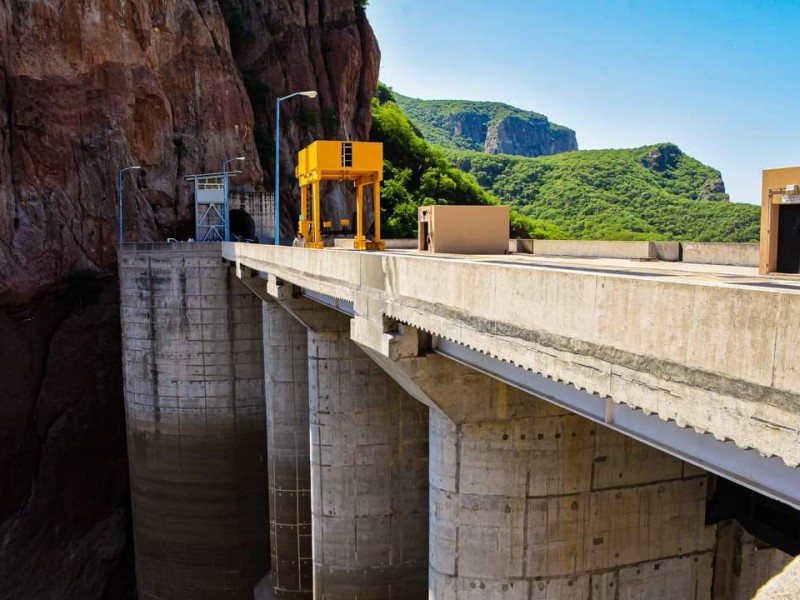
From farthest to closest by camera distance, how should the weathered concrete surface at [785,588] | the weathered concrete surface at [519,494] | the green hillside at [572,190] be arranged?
1. the green hillside at [572,190]
2. the weathered concrete surface at [519,494]
3. the weathered concrete surface at [785,588]

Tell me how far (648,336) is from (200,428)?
24.5 m

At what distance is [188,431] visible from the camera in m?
28.0

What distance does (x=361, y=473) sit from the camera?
730 inches

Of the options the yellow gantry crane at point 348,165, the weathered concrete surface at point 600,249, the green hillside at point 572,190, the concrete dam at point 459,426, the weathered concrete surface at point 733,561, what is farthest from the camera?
the green hillside at point 572,190

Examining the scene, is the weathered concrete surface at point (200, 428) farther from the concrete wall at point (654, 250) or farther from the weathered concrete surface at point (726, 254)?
the weathered concrete surface at point (726, 254)

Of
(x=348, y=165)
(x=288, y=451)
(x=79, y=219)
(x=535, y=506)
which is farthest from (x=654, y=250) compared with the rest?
(x=79, y=219)

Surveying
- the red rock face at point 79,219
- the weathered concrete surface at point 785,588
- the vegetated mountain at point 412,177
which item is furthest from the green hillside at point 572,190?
the weathered concrete surface at point 785,588

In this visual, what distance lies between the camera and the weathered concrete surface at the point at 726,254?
15.9 meters

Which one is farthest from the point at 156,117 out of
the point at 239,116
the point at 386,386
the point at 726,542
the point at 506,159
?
the point at 506,159

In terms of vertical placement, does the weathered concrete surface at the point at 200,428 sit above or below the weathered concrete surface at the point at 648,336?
below

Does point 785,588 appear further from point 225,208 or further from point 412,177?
point 412,177

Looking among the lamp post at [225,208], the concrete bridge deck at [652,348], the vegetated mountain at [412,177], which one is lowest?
the concrete bridge deck at [652,348]

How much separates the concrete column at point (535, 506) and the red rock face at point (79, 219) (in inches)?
1006

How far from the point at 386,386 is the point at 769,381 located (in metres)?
14.3
